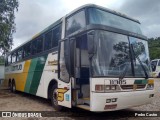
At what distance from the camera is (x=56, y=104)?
25.8 feet

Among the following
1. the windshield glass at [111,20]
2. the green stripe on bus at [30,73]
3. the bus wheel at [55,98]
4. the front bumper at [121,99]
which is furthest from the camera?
the green stripe on bus at [30,73]

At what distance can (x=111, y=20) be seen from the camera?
21.6 ft

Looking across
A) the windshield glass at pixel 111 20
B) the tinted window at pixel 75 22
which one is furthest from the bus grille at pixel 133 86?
the tinted window at pixel 75 22

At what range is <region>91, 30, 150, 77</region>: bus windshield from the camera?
5688 mm

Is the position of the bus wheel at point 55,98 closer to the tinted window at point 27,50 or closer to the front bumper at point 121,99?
the front bumper at point 121,99

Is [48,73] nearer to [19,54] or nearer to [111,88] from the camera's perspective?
[111,88]

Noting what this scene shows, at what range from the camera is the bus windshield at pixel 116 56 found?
5.69 meters

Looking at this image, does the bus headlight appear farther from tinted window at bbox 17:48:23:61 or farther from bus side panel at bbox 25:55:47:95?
tinted window at bbox 17:48:23:61

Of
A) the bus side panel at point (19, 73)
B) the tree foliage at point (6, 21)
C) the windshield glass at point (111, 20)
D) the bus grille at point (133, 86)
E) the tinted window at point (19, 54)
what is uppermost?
the tree foliage at point (6, 21)

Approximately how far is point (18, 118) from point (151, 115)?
14.1ft

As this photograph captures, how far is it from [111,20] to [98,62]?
1.65m

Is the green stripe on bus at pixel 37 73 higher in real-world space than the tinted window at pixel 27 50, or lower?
lower

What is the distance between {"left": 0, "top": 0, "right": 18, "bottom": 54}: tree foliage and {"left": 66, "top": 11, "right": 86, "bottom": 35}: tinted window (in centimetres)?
843

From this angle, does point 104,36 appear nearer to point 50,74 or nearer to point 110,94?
point 110,94
